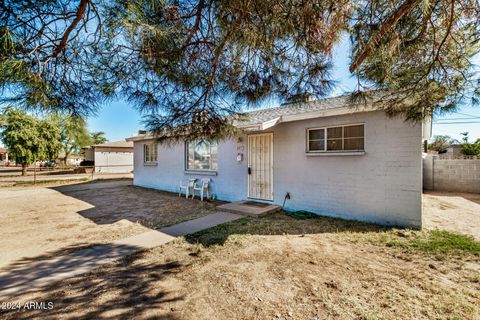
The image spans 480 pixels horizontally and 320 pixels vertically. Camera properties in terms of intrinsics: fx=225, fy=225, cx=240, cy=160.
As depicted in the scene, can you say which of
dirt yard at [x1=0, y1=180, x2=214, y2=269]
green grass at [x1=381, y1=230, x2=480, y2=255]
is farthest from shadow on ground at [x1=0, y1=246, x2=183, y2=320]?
green grass at [x1=381, y1=230, x2=480, y2=255]

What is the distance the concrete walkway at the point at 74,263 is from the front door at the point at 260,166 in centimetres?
293

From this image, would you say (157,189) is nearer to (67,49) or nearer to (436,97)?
(67,49)

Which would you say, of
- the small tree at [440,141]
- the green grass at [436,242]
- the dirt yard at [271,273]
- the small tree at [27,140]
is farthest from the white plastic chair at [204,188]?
the small tree at [440,141]

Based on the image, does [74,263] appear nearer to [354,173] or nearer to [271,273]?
[271,273]

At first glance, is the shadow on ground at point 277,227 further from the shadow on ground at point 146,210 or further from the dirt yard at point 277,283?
the shadow on ground at point 146,210

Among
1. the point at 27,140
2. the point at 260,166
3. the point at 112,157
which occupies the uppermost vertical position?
the point at 27,140

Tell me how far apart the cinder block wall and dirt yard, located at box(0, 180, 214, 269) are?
11338 millimetres

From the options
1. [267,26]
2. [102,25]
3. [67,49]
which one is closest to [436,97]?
[267,26]

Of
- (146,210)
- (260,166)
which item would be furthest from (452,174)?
(146,210)

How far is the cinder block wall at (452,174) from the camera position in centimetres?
1024

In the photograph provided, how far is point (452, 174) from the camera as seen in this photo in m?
10.8

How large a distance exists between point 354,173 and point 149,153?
33.4 ft

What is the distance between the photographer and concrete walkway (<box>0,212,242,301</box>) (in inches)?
113

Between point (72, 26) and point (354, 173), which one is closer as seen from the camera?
point (72, 26)
